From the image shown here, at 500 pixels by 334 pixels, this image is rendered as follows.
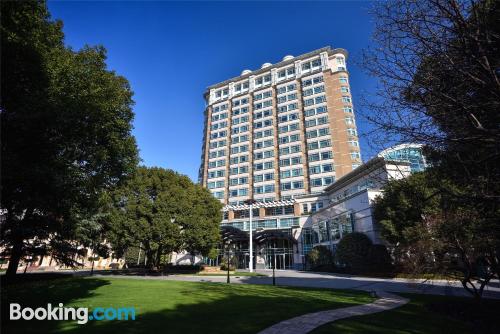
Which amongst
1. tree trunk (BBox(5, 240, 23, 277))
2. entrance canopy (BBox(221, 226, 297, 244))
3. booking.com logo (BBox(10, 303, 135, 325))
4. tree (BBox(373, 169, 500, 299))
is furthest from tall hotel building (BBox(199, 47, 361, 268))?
booking.com logo (BBox(10, 303, 135, 325))

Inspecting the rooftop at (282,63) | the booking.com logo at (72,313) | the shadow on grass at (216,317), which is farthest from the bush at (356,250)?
the rooftop at (282,63)

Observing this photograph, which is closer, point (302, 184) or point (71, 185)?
point (71, 185)

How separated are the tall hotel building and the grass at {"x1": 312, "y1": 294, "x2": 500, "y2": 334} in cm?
4195

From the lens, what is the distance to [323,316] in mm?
10461

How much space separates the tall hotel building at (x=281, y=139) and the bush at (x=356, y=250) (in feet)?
69.0

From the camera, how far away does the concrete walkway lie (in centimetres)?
851

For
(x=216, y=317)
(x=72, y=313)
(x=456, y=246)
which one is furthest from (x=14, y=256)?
(x=456, y=246)

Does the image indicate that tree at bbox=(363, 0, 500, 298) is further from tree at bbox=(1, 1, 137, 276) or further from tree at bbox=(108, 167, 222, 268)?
tree at bbox=(108, 167, 222, 268)

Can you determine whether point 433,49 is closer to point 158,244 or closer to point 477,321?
point 477,321

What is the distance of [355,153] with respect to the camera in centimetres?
5731

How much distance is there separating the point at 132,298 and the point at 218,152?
197 ft

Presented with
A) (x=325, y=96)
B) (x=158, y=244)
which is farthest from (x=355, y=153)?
(x=158, y=244)

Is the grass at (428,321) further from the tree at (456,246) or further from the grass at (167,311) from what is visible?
the grass at (167,311)

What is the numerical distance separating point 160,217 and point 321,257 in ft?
78.0
